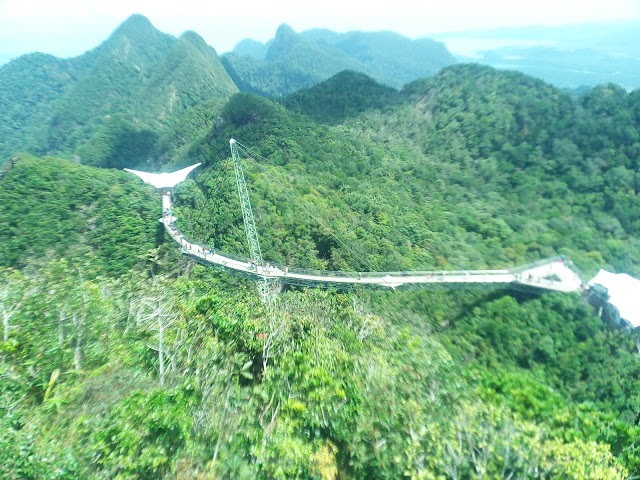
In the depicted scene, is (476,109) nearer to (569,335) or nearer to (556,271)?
(556,271)

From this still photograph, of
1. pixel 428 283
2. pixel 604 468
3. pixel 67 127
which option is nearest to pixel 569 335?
pixel 428 283

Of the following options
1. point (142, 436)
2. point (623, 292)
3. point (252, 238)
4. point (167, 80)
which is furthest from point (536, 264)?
point (167, 80)

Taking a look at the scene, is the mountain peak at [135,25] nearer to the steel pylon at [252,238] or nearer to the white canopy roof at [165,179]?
the white canopy roof at [165,179]

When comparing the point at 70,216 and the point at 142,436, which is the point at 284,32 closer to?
the point at 70,216

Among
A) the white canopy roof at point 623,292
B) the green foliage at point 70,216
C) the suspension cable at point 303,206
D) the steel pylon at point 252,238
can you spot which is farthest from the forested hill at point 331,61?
the white canopy roof at point 623,292

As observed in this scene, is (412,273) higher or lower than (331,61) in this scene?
higher
